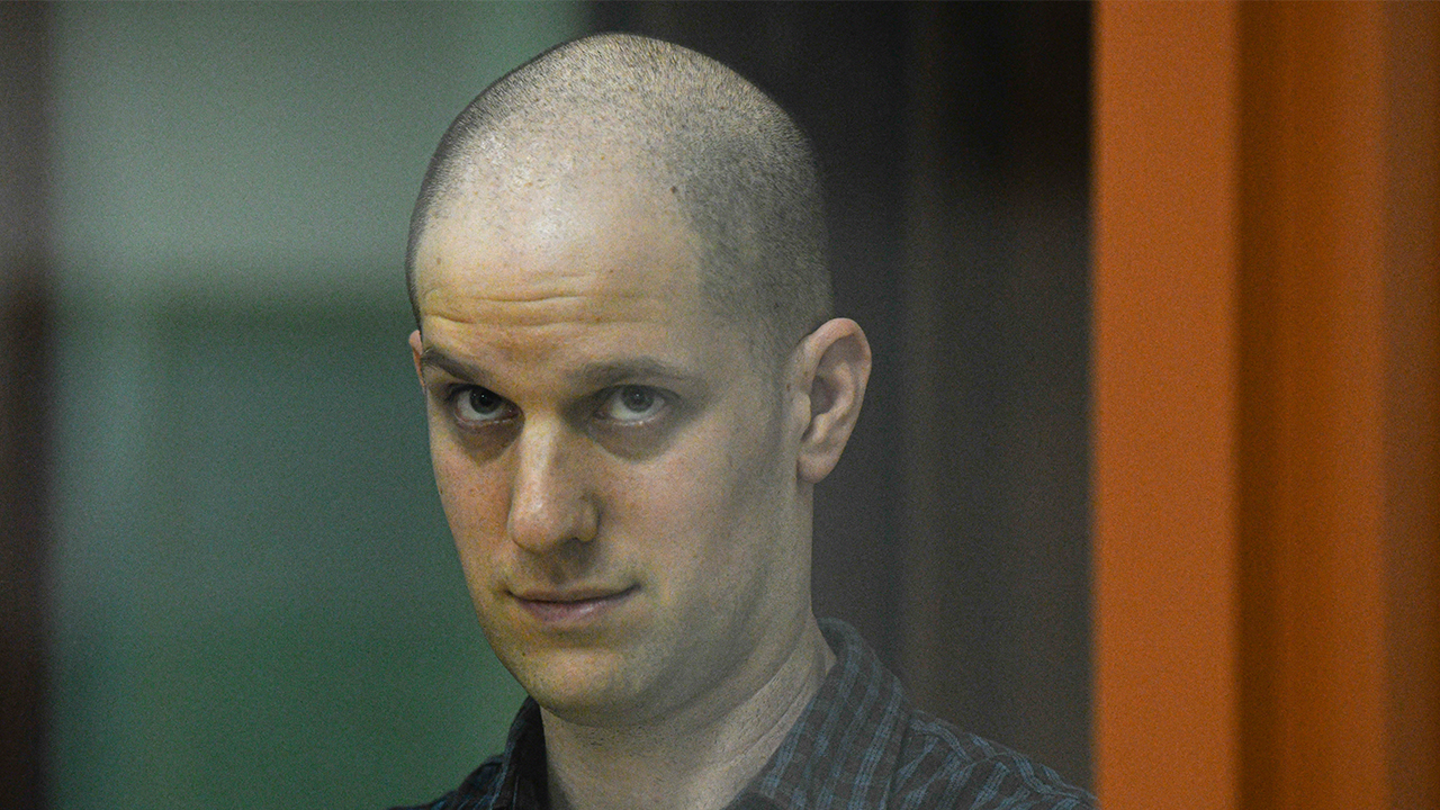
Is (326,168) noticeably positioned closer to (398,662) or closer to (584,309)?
(584,309)

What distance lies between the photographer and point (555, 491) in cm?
121

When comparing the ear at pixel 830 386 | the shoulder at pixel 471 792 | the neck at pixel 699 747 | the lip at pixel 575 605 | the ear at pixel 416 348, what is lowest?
the shoulder at pixel 471 792

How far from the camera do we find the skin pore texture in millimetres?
1212

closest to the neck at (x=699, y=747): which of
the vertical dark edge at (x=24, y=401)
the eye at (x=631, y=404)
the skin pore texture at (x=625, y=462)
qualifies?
the skin pore texture at (x=625, y=462)

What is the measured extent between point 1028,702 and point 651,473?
0.43m

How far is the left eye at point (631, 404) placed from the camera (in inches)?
47.7

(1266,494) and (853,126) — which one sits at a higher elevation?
(853,126)

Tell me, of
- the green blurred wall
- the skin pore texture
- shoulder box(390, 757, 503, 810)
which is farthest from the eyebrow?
shoulder box(390, 757, 503, 810)

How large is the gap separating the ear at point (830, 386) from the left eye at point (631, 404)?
14 centimetres

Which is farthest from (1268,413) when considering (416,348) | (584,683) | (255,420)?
(255,420)

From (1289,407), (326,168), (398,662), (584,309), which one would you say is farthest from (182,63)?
(1289,407)

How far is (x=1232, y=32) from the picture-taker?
1301mm

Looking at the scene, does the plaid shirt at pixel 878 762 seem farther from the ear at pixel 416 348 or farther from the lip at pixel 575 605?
the ear at pixel 416 348

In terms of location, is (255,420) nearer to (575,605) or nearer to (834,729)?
(575,605)
